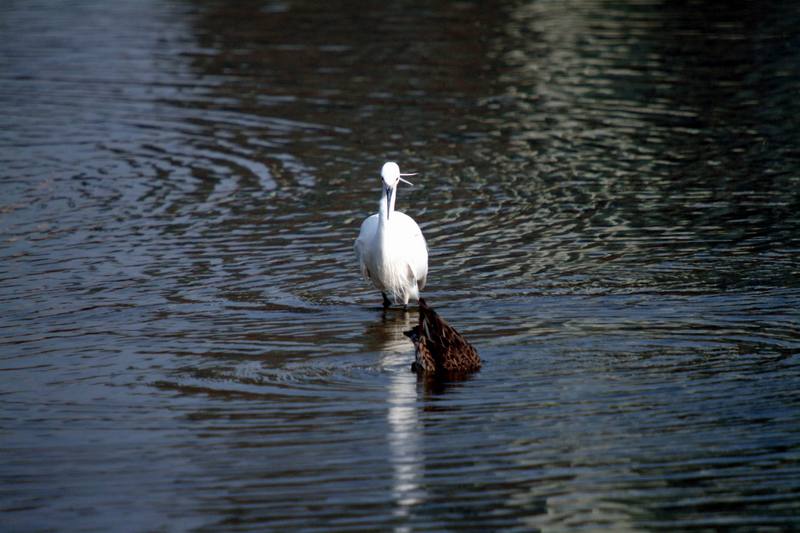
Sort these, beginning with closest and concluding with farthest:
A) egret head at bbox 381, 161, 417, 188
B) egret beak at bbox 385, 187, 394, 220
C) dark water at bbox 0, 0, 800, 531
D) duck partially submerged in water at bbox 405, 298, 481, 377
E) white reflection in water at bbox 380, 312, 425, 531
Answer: white reflection in water at bbox 380, 312, 425, 531, dark water at bbox 0, 0, 800, 531, duck partially submerged in water at bbox 405, 298, 481, 377, egret head at bbox 381, 161, 417, 188, egret beak at bbox 385, 187, 394, 220

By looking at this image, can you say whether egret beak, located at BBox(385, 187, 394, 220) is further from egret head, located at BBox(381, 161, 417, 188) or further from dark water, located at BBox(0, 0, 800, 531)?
dark water, located at BBox(0, 0, 800, 531)

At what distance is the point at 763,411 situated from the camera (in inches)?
320

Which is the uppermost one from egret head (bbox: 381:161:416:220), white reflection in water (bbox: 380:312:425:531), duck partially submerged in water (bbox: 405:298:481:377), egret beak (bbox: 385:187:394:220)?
egret head (bbox: 381:161:416:220)

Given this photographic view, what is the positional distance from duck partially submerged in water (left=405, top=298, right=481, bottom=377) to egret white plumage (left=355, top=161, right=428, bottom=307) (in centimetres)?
190

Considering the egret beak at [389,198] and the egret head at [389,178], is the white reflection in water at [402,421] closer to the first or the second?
the egret beak at [389,198]

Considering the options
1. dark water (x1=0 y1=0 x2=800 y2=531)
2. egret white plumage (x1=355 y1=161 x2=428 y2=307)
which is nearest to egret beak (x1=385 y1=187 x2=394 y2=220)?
egret white plumage (x1=355 y1=161 x2=428 y2=307)

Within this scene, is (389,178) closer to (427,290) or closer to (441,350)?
(427,290)

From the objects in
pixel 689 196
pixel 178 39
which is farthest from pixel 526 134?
pixel 178 39

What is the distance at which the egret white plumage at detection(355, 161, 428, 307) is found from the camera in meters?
11.1

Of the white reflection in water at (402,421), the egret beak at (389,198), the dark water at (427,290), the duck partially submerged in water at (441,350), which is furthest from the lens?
the egret beak at (389,198)

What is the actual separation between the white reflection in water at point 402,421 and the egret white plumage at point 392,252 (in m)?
0.38

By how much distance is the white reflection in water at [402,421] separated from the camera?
23.2ft

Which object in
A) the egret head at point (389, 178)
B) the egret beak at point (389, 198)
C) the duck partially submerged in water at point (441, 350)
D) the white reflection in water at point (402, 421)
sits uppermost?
the egret head at point (389, 178)

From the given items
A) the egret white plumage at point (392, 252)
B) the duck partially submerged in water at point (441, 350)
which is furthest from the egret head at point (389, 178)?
the duck partially submerged in water at point (441, 350)
